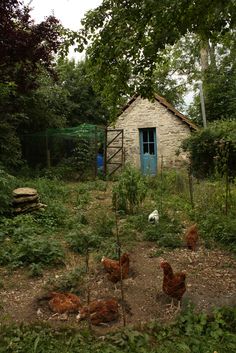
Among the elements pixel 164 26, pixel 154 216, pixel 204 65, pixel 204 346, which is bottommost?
pixel 204 346

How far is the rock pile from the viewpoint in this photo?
787cm

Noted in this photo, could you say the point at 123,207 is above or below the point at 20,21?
below

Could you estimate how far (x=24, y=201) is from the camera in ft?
26.0

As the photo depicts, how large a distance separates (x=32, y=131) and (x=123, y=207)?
894cm

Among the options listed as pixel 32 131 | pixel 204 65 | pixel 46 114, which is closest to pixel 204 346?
pixel 46 114

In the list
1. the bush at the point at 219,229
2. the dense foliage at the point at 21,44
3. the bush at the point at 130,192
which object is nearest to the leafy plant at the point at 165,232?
the bush at the point at 219,229

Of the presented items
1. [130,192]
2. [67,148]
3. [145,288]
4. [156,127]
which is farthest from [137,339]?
[156,127]

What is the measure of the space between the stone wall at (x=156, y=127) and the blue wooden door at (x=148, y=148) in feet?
0.60

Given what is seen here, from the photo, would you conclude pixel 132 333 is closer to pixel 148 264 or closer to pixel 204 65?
pixel 148 264

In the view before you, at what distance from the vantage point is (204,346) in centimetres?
330

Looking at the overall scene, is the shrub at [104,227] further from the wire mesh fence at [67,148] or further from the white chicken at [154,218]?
the wire mesh fence at [67,148]

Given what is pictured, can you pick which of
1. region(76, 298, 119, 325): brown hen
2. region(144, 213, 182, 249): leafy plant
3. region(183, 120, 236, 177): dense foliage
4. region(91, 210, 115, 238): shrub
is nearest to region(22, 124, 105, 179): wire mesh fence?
region(183, 120, 236, 177): dense foliage

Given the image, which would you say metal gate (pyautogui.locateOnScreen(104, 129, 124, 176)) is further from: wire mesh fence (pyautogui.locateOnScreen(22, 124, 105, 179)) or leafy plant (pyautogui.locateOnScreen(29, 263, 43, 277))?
leafy plant (pyautogui.locateOnScreen(29, 263, 43, 277))

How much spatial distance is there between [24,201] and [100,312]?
4.65 metres
